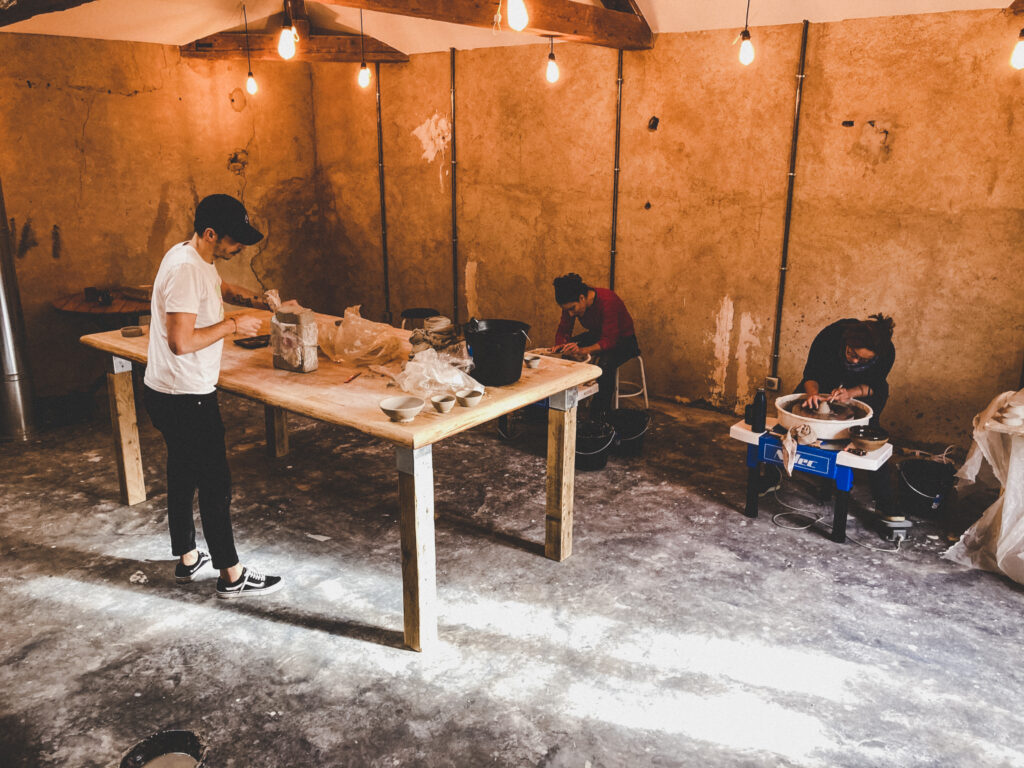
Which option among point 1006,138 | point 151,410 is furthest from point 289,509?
point 1006,138

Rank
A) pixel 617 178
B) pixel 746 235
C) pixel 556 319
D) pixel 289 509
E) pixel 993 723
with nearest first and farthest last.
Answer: pixel 993 723, pixel 289 509, pixel 746 235, pixel 617 178, pixel 556 319

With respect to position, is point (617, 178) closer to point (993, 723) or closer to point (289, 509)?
point (289, 509)

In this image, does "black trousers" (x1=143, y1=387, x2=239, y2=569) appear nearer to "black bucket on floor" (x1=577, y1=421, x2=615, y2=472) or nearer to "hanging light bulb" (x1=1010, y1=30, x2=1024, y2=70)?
"black bucket on floor" (x1=577, y1=421, x2=615, y2=472)

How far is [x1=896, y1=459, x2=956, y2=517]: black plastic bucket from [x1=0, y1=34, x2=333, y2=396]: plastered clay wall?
5.99m

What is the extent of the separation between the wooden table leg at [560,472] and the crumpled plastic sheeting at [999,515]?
2106 millimetres

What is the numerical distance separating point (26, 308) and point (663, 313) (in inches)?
215

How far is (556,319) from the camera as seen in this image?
7.05 metres

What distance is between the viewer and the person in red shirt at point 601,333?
5559 millimetres

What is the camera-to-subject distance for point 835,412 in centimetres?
422

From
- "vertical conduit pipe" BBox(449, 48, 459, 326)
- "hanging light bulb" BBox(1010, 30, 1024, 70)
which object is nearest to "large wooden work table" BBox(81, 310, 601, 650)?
"hanging light bulb" BBox(1010, 30, 1024, 70)

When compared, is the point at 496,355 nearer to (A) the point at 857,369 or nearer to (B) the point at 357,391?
(B) the point at 357,391

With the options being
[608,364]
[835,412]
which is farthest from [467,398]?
[608,364]

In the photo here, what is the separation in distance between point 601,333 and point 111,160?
4.61m

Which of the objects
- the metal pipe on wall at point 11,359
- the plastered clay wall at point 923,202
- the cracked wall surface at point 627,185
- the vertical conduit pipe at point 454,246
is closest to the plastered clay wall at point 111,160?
the cracked wall surface at point 627,185
